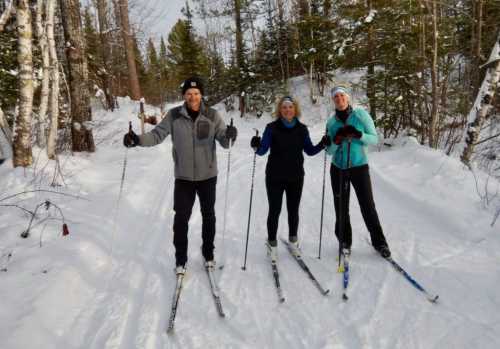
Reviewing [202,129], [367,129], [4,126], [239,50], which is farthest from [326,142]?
[239,50]

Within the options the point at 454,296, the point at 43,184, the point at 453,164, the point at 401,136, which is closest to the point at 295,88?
the point at 401,136

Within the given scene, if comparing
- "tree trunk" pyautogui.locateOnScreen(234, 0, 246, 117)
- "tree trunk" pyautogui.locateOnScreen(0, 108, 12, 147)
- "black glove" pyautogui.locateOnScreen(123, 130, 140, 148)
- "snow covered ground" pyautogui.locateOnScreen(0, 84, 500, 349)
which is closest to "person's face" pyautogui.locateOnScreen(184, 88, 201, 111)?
"black glove" pyautogui.locateOnScreen(123, 130, 140, 148)

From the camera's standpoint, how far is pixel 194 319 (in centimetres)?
299

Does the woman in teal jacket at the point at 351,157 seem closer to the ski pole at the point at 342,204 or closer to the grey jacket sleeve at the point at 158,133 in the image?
the ski pole at the point at 342,204

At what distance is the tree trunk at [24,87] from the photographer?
5.73m

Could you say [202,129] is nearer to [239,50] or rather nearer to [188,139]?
[188,139]

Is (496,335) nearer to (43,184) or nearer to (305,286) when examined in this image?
(305,286)

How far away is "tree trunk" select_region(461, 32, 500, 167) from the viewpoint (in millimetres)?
6158

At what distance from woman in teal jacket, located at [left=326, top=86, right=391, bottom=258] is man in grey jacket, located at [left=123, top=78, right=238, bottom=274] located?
1288mm

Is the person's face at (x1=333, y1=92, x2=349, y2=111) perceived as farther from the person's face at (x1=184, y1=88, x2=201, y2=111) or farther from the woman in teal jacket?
the person's face at (x1=184, y1=88, x2=201, y2=111)

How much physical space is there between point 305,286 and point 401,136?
334 inches

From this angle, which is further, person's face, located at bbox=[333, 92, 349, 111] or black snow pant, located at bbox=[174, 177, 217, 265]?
person's face, located at bbox=[333, 92, 349, 111]

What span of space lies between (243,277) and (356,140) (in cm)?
209

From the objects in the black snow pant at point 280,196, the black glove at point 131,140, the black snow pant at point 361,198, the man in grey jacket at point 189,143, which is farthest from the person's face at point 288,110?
the black glove at point 131,140
